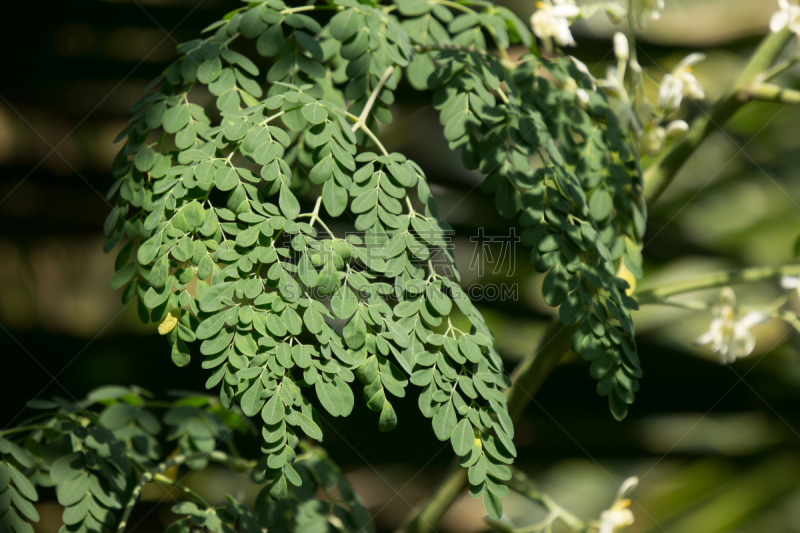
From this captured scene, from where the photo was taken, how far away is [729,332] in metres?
1.05

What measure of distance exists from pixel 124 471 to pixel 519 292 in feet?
3.59

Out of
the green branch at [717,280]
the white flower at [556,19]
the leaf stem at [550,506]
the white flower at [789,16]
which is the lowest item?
the leaf stem at [550,506]

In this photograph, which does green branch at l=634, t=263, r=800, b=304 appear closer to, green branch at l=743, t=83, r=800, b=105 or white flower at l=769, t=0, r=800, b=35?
green branch at l=743, t=83, r=800, b=105

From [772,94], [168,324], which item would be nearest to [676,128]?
[772,94]

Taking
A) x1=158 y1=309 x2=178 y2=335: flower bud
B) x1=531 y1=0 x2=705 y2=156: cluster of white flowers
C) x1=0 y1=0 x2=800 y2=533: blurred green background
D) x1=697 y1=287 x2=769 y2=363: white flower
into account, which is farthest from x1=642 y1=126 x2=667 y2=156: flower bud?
x1=158 y1=309 x2=178 y2=335: flower bud

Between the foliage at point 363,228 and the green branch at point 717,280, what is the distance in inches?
4.0

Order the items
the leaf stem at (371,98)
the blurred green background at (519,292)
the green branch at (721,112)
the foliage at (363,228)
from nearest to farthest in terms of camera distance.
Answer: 1. the foliage at (363,228)
2. the leaf stem at (371,98)
3. the green branch at (721,112)
4. the blurred green background at (519,292)

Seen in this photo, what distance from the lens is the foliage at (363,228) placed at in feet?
2.27

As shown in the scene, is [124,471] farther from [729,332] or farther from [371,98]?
[729,332]

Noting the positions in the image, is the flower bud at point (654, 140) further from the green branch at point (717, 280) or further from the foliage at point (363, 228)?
the green branch at point (717, 280)

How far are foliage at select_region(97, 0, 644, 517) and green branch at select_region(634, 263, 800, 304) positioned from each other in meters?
0.10

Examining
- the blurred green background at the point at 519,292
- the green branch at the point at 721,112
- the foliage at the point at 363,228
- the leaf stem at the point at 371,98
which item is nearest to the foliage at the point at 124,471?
the foliage at the point at 363,228

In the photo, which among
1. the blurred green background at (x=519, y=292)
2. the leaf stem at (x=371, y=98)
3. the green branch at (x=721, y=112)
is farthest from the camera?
the blurred green background at (x=519, y=292)

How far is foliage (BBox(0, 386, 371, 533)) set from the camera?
2.93ft
